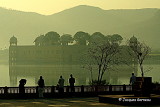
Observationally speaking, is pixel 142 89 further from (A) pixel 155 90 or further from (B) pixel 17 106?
(A) pixel 155 90

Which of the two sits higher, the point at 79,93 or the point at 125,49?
the point at 125,49

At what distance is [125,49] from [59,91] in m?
157

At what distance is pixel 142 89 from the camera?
25203 millimetres

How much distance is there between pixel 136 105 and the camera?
24641mm

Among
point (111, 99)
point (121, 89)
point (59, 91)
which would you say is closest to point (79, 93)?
point (59, 91)

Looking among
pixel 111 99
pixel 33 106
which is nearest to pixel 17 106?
pixel 33 106

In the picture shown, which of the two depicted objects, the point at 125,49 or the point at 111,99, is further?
the point at 125,49

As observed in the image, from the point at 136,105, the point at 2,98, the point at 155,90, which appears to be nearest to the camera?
the point at 136,105

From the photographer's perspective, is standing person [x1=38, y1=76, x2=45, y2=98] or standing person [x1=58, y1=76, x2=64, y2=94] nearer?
standing person [x1=38, y1=76, x2=45, y2=98]

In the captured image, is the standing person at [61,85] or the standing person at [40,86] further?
the standing person at [61,85]

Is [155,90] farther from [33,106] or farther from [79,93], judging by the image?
[33,106]

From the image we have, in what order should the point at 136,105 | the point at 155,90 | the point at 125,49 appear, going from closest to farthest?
the point at 136,105 < the point at 155,90 < the point at 125,49

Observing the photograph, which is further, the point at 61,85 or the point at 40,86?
the point at 61,85

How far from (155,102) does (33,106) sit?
6.62m
